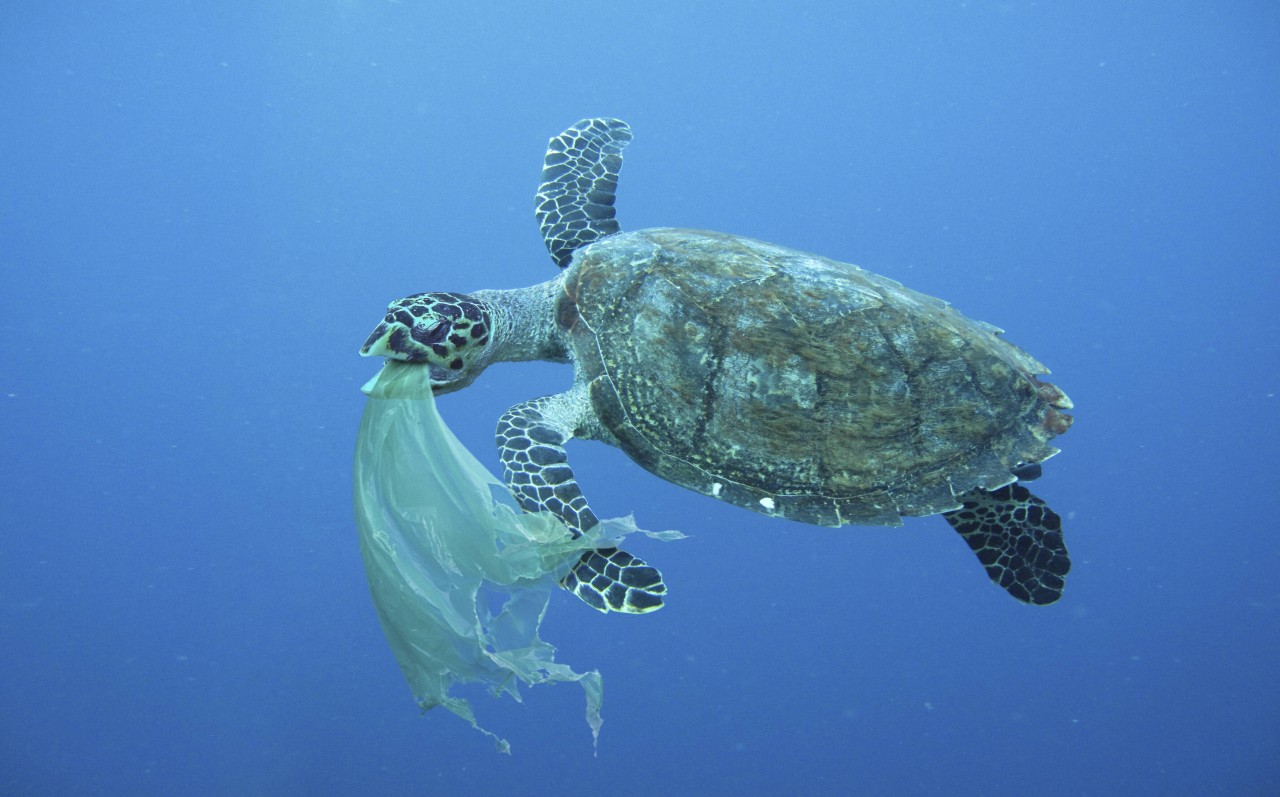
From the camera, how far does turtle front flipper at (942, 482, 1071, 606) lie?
12.2ft

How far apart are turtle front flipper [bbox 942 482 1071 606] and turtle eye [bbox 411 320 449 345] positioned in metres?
2.95

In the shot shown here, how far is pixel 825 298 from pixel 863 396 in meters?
0.53

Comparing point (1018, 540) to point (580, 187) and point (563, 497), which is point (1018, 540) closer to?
point (563, 497)

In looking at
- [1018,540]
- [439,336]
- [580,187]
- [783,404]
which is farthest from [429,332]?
[1018,540]

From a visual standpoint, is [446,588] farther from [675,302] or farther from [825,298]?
[825,298]

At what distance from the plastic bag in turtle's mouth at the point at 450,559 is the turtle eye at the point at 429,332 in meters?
0.39

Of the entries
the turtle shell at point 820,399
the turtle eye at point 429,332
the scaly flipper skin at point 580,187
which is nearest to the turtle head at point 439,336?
the turtle eye at point 429,332

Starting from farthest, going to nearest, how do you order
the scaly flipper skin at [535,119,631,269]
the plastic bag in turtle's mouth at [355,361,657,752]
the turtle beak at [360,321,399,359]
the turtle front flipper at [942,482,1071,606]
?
the scaly flipper skin at [535,119,631,269] < the turtle front flipper at [942,482,1071,606] < the turtle beak at [360,321,399,359] < the plastic bag in turtle's mouth at [355,361,657,752]

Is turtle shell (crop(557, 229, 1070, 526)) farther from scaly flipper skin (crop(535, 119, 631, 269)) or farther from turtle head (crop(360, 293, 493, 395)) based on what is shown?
scaly flipper skin (crop(535, 119, 631, 269))

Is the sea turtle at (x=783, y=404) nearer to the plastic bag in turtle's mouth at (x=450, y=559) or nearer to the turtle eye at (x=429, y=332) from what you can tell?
the turtle eye at (x=429, y=332)

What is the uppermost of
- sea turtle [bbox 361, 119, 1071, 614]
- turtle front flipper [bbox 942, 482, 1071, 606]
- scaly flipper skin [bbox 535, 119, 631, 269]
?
scaly flipper skin [bbox 535, 119, 631, 269]

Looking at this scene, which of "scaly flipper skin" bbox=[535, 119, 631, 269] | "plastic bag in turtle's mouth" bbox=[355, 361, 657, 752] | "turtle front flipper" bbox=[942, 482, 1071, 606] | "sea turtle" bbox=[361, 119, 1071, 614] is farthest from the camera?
"scaly flipper skin" bbox=[535, 119, 631, 269]

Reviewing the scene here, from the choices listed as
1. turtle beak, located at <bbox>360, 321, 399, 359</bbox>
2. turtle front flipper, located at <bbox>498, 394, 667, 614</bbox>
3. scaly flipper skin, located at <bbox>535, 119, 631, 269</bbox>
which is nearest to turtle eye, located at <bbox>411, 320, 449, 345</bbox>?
turtle beak, located at <bbox>360, 321, 399, 359</bbox>

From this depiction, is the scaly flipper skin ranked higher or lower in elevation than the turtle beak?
higher
